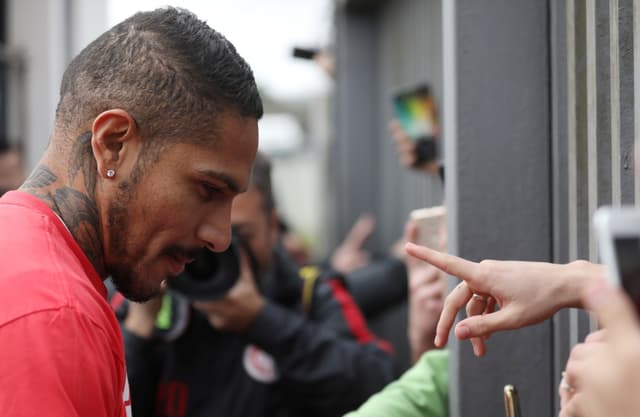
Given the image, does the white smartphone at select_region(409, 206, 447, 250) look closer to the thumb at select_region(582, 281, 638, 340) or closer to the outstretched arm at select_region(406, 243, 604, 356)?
the outstretched arm at select_region(406, 243, 604, 356)

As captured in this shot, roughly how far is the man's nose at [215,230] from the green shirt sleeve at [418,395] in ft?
1.39

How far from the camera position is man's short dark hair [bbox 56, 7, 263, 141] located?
1327mm

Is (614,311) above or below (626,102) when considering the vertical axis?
below

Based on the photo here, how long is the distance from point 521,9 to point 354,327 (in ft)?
4.30

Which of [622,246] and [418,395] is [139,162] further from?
[622,246]

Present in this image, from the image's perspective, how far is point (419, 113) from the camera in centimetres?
286

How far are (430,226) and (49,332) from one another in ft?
3.60

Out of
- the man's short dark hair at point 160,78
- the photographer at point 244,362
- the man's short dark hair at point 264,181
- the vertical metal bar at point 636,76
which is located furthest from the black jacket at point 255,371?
the vertical metal bar at point 636,76

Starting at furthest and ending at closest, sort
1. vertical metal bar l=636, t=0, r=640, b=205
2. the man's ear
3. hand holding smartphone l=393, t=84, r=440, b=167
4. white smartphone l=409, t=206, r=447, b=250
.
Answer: hand holding smartphone l=393, t=84, r=440, b=167 → white smartphone l=409, t=206, r=447, b=250 → the man's ear → vertical metal bar l=636, t=0, r=640, b=205

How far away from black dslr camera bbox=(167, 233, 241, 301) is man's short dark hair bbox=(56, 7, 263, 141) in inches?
29.1

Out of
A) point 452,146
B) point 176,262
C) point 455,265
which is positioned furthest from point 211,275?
point 455,265

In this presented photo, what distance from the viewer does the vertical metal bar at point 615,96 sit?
4.03 feet

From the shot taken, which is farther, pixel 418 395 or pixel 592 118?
pixel 418 395

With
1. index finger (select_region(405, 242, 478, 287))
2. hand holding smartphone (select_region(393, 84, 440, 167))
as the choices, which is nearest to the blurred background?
index finger (select_region(405, 242, 478, 287))
